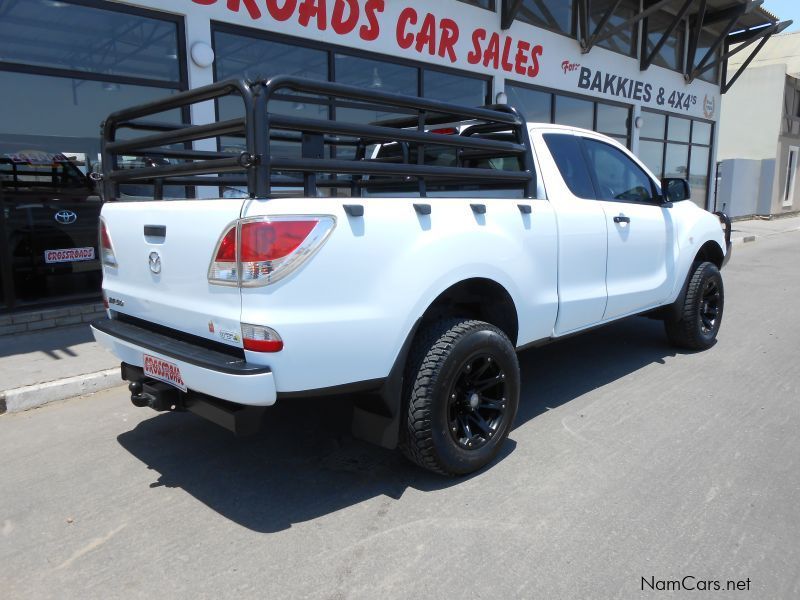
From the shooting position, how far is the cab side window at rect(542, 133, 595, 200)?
13.3 ft

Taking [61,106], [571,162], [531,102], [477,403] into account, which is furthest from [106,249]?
[531,102]

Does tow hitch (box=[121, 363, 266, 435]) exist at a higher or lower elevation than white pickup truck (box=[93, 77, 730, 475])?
lower

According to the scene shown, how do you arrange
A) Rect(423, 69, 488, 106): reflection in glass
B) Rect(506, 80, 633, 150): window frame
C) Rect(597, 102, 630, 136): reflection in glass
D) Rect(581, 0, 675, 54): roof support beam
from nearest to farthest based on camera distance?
Rect(423, 69, 488, 106): reflection in glass < Rect(506, 80, 633, 150): window frame < Rect(581, 0, 675, 54): roof support beam < Rect(597, 102, 630, 136): reflection in glass

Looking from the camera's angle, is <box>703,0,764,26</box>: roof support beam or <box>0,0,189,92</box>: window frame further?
<box>703,0,764,26</box>: roof support beam

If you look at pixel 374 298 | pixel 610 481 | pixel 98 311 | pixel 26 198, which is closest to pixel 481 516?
pixel 610 481

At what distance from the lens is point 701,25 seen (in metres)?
15.0

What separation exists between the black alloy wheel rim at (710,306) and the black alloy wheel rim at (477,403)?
121 inches

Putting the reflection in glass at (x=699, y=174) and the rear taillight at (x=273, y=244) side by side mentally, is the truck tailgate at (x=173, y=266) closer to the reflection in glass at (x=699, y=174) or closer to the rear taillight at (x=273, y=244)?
the rear taillight at (x=273, y=244)

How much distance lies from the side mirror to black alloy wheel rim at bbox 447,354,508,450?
262 centimetres

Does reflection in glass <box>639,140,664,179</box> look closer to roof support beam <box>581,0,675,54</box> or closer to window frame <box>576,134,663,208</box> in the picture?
roof support beam <box>581,0,675,54</box>

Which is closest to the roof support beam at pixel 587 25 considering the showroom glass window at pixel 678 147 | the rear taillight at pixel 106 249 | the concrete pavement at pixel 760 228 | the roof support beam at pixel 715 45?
the showroom glass window at pixel 678 147

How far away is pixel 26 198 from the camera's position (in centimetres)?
596

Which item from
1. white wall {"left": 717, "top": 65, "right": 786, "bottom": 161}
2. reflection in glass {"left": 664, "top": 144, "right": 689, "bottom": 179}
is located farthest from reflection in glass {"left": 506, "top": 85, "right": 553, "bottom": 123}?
white wall {"left": 717, "top": 65, "right": 786, "bottom": 161}

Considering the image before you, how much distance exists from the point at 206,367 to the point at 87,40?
5.09 meters
